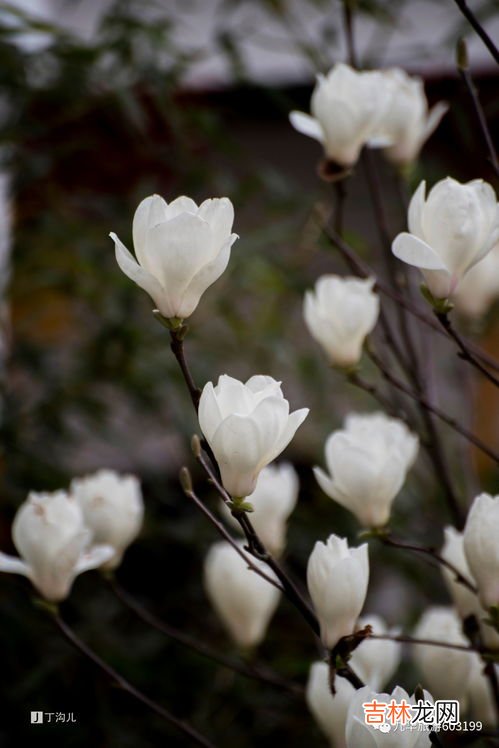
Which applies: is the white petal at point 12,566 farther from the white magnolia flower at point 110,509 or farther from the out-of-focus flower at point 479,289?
the out-of-focus flower at point 479,289

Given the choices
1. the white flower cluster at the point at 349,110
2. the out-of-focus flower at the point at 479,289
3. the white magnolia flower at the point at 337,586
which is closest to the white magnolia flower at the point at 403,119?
the white flower cluster at the point at 349,110

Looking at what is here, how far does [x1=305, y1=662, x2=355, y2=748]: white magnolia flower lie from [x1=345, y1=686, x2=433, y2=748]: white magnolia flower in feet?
0.24

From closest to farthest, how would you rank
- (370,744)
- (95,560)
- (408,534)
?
(370,744) → (95,560) → (408,534)

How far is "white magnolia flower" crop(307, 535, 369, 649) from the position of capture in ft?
0.90

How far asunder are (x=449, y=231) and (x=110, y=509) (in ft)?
0.66

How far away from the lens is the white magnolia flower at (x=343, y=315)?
1.25 ft

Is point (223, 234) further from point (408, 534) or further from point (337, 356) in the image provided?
point (408, 534)

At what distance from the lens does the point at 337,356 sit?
40 cm

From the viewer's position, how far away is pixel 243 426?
253 mm

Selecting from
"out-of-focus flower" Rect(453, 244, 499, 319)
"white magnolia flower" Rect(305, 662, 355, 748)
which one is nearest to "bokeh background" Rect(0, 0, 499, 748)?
"out-of-focus flower" Rect(453, 244, 499, 319)

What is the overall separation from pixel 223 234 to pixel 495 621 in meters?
0.15

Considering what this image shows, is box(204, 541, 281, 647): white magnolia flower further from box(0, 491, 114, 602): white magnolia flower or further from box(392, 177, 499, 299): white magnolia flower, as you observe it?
box(392, 177, 499, 299): white magnolia flower

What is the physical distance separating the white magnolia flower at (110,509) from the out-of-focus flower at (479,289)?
24cm

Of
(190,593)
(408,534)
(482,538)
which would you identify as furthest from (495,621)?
(190,593)
